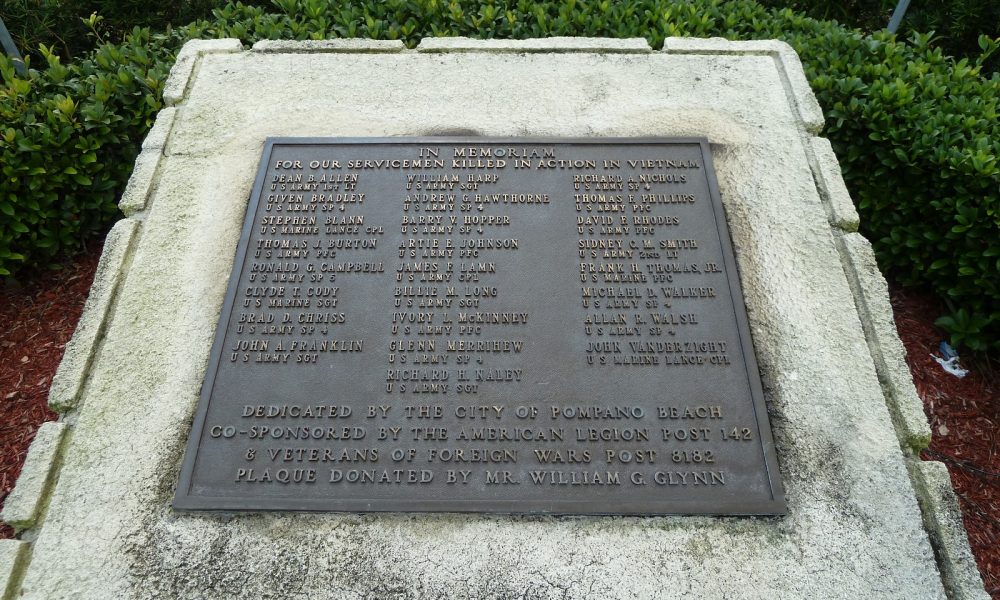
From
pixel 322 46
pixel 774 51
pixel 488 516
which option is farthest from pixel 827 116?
pixel 488 516

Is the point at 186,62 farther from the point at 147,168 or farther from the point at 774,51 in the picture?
the point at 774,51

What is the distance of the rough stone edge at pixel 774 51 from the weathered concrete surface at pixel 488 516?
27mm

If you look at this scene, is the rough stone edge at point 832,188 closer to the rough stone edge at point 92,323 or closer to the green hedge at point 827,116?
the green hedge at point 827,116

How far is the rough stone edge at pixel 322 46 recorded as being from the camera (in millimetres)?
4570

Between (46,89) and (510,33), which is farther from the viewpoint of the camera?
(510,33)

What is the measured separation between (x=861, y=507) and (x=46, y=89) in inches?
238

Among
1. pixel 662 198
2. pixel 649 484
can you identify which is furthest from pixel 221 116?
pixel 649 484

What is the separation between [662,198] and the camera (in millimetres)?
3652

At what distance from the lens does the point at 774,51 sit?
455cm

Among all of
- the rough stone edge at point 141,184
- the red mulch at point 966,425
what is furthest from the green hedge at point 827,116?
the rough stone edge at point 141,184

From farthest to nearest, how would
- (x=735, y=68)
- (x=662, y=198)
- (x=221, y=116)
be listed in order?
(x=735, y=68)
(x=221, y=116)
(x=662, y=198)

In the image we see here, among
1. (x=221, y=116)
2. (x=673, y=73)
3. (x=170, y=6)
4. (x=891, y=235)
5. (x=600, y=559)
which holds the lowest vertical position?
(x=600, y=559)

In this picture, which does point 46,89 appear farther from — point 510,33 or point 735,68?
point 735,68

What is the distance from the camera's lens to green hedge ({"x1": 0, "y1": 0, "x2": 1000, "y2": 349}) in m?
4.13
